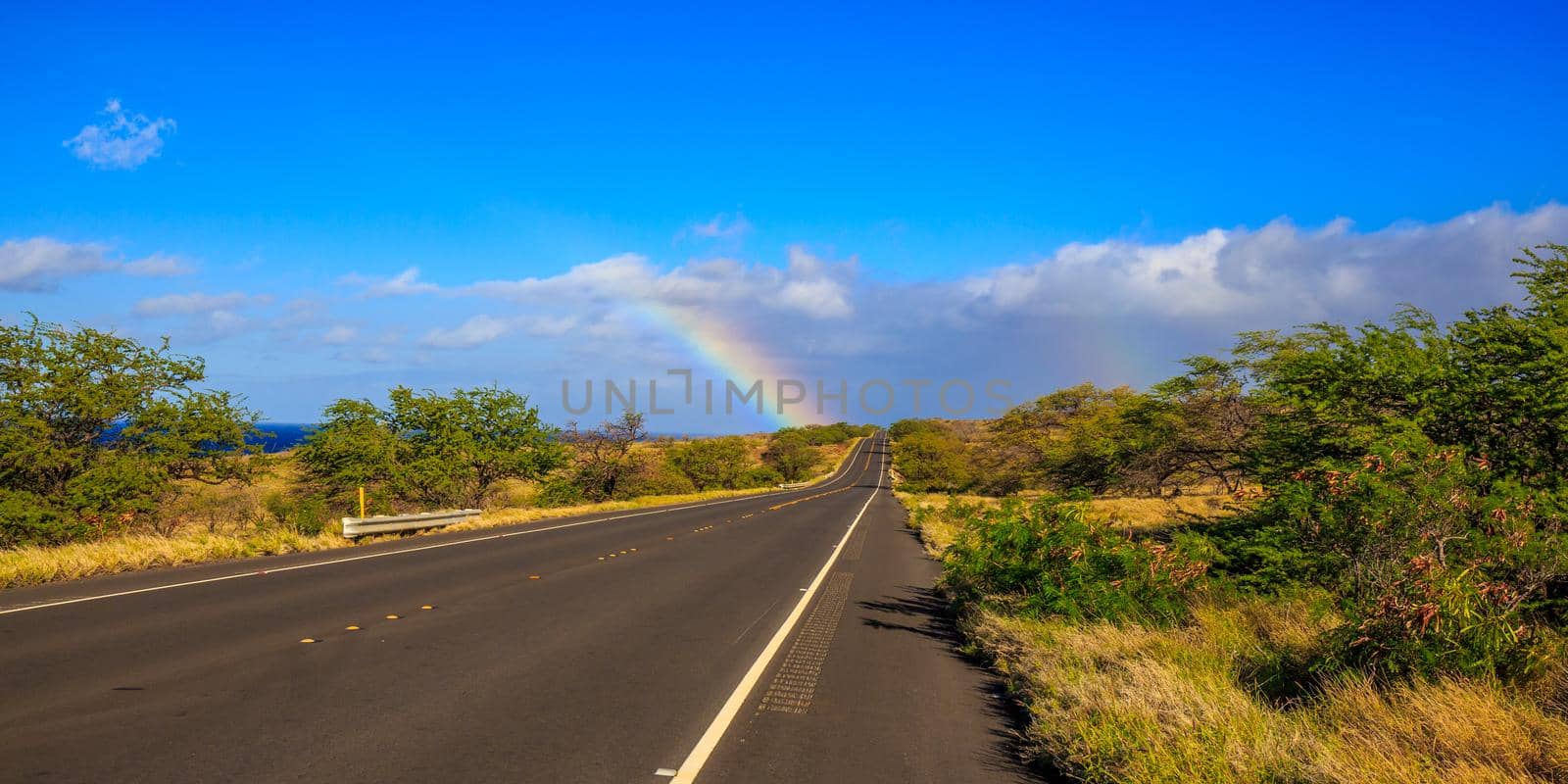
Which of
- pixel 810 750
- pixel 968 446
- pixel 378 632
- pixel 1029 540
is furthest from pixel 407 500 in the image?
pixel 968 446

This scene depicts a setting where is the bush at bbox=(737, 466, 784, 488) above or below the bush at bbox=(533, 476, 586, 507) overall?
below

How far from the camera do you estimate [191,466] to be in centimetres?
1933

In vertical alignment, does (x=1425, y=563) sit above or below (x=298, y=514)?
above

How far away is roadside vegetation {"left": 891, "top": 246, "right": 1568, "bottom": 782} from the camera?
14.9 feet

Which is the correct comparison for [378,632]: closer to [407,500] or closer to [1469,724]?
[1469,724]

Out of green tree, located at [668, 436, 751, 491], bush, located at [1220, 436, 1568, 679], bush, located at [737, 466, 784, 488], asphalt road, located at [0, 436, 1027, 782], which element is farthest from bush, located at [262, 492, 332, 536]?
bush, located at [737, 466, 784, 488]

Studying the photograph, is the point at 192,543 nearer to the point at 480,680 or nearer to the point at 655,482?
the point at 480,680

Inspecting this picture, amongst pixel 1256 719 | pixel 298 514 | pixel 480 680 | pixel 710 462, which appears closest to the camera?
pixel 1256 719

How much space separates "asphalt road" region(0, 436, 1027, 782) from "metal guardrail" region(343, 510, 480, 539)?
388cm

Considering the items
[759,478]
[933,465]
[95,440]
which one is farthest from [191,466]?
[933,465]

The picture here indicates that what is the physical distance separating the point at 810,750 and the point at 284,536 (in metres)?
14.0

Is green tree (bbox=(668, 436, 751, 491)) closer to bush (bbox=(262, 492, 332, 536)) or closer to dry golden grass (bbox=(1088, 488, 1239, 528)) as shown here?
dry golden grass (bbox=(1088, 488, 1239, 528))

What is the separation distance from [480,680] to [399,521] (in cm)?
1396

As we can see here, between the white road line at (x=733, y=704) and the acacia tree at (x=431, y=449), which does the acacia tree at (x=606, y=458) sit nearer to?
the acacia tree at (x=431, y=449)
